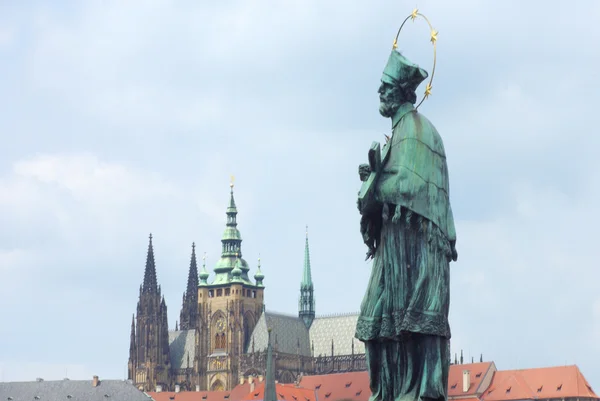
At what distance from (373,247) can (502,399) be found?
10236 centimetres

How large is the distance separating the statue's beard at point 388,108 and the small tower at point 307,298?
467ft

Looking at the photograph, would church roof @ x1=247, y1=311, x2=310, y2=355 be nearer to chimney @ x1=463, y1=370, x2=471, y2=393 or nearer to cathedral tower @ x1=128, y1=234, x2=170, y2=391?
cathedral tower @ x1=128, y1=234, x2=170, y2=391

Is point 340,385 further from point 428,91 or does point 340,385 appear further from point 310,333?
point 428,91

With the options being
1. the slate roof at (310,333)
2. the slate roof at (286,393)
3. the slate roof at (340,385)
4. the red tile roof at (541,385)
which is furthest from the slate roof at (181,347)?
the red tile roof at (541,385)

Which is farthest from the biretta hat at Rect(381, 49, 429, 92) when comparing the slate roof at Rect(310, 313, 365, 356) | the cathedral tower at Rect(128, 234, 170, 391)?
the cathedral tower at Rect(128, 234, 170, 391)

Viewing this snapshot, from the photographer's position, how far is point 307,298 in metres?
159

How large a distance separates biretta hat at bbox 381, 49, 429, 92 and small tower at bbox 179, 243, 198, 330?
150 metres

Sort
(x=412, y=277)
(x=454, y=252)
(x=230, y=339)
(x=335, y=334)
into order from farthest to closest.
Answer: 1. (x=335, y=334)
2. (x=230, y=339)
3. (x=454, y=252)
4. (x=412, y=277)

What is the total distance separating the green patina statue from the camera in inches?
587

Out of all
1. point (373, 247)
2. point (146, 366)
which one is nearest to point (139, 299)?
point (146, 366)

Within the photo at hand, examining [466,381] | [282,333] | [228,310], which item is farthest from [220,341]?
[466,381]

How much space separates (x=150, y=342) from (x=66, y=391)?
43.2m

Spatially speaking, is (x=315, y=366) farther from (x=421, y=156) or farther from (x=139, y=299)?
(x=421, y=156)

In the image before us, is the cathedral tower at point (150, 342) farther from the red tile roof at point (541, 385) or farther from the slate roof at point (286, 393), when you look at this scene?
the red tile roof at point (541, 385)
